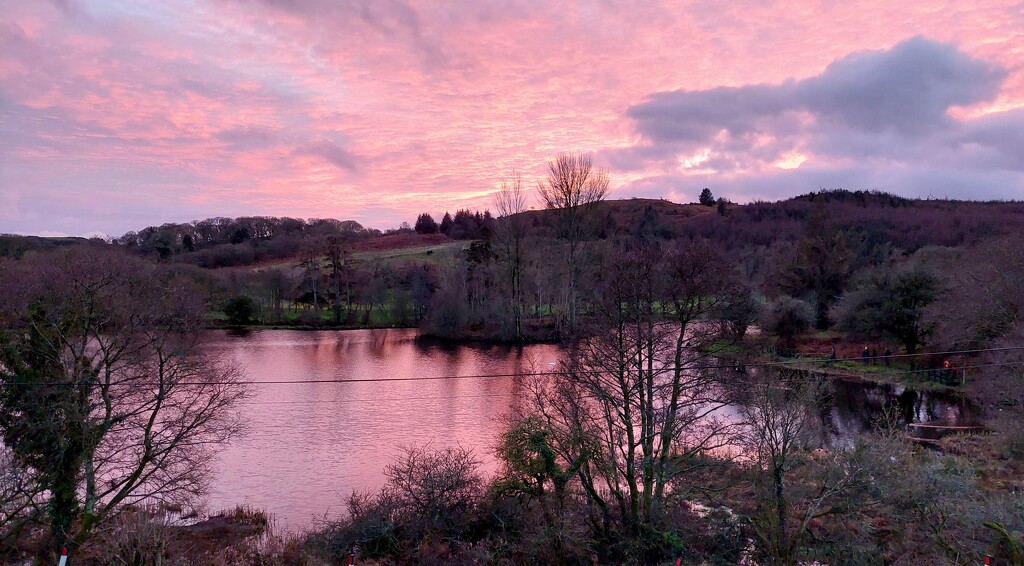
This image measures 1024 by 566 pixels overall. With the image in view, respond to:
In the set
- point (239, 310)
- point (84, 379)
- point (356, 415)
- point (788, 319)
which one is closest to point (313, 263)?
point (239, 310)

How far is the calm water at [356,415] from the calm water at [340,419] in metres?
0.04

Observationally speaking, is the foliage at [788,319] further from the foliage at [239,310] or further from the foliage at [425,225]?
the foliage at [425,225]

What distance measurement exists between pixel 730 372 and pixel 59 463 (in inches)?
662

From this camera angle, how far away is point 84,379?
1427cm

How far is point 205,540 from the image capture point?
47.1 feet

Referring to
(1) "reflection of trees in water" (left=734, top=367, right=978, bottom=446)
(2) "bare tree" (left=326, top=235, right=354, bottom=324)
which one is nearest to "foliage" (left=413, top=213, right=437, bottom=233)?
(2) "bare tree" (left=326, top=235, right=354, bottom=324)

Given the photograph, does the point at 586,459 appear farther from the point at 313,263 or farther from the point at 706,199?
the point at 706,199

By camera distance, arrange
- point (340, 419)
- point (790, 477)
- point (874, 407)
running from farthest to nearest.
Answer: point (874, 407) < point (340, 419) < point (790, 477)

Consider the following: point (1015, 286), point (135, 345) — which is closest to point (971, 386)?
point (1015, 286)

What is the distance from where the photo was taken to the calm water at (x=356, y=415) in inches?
705

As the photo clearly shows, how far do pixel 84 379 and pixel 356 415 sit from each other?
37.7 ft

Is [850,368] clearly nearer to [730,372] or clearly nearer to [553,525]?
[730,372]

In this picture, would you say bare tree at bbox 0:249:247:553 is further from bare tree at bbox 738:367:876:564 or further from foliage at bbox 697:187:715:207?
foliage at bbox 697:187:715:207

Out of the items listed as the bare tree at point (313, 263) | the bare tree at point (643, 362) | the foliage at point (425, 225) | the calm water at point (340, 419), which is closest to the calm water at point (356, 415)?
the calm water at point (340, 419)
